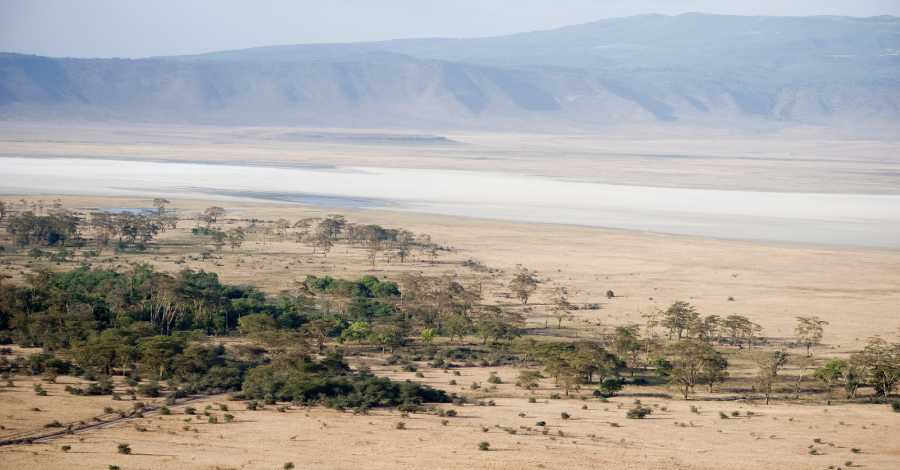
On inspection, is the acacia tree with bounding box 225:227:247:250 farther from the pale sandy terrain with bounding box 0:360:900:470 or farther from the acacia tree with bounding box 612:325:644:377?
the pale sandy terrain with bounding box 0:360:900:470

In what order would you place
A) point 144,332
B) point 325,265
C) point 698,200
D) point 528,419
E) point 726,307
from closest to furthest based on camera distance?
point 528,419 < point 144,332 < point 726,307 < point 325,265 < point 698,200

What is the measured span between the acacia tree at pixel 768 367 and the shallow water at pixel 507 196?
35.8 meters

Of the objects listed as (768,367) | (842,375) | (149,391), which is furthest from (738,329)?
(149,391)

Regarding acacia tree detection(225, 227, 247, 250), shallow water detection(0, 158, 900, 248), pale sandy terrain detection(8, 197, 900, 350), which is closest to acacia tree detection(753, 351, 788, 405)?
pale sandy terrain detection(8, 197, 900, 350)

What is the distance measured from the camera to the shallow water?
81.6m

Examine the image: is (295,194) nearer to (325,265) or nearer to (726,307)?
(325,265)

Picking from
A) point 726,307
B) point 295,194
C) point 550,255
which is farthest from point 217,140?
point 726,307

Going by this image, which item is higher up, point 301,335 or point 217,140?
point 217,140

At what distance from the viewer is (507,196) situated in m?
104

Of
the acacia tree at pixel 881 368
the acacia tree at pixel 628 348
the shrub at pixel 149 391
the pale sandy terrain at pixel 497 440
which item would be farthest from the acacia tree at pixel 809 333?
the shrub at pixel 149 391

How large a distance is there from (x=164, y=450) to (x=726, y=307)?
32.3m

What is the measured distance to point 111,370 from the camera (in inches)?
1319

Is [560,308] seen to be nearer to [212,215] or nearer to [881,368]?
[881,368]

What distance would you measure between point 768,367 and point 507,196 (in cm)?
6916
